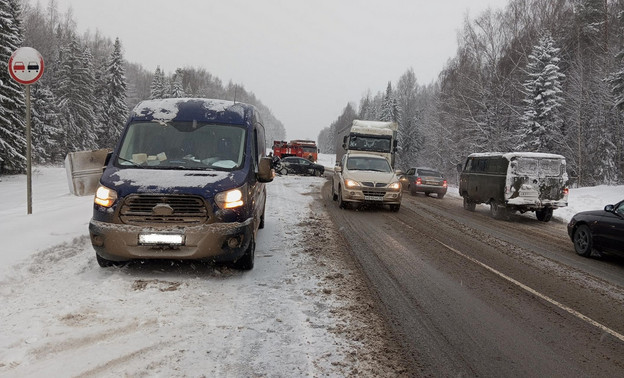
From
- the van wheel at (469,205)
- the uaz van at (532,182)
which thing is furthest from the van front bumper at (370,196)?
the van wheel at (469,205)

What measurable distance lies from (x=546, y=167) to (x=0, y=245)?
14.3 m

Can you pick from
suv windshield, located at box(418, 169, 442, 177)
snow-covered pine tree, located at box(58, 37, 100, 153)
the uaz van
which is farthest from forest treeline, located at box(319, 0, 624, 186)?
snow-covered pine tree, located at box(58, 37, 100, 153)

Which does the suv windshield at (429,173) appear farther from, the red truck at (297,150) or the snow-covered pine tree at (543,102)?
the red truck at (297,150)

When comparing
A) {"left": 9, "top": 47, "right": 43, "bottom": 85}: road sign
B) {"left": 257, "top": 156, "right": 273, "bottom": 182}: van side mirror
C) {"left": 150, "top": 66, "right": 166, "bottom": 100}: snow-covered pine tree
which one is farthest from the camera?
{"left": 150, "top": 66, "right": 166, "bottom": 100}: snow-covered pine tree

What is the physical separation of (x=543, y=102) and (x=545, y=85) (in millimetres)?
1348

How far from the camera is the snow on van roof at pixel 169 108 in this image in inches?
248

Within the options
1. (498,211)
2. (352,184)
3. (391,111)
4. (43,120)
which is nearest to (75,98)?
(43,120)

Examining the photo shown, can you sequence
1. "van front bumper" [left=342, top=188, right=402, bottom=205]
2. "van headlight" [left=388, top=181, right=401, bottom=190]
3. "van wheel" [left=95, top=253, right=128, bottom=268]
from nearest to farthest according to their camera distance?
"van wheel" [left=95, top=253, right=128, bottom=268], "van front bumper" [left=342, top=188, right=402, bottom=205], "van headlight" [left=388, top=181, right=401, bottom=190]

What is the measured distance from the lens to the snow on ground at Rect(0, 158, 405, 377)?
3.19m

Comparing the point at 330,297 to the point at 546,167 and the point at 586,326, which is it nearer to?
the point at 586,326

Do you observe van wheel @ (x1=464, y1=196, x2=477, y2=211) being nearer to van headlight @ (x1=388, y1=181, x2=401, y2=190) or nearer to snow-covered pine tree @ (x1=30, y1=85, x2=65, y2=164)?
van headlight @ (x1=388, y1=181, x2=401, y2=190)

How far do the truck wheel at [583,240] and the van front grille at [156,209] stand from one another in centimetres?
764

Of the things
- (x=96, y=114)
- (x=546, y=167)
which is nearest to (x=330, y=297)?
(x=546, y=167)

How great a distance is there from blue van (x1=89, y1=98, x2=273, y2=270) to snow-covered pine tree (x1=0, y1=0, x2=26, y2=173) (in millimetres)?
17407
